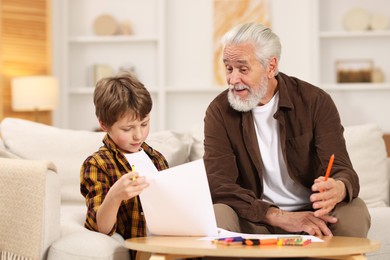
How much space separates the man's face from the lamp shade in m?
3.52

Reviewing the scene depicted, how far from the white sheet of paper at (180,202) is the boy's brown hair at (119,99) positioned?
32 centimetres

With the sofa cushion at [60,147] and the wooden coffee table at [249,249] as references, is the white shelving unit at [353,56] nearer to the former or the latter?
the sofa cushion at [60,147]

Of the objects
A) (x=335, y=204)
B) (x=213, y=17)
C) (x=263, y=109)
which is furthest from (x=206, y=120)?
(x=213, y=17)

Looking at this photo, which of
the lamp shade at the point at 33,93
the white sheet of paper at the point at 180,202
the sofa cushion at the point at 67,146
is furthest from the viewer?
the lamp shade at the point at 33,93

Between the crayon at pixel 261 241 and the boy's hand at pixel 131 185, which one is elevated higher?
the boy's hand at pixel 131 185

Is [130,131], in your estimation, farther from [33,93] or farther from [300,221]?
[33,93]

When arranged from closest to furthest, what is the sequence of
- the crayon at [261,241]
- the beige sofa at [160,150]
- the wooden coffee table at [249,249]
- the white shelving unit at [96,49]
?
1. the wooden coffee table at [249,249]
2. the crayon at [261,241]
3. the beige sofa at [160,150]
4. the white shelving unit at [96,49]

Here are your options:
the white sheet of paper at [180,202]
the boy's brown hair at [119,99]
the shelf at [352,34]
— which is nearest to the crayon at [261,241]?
the white sheet of paper at [180,202]

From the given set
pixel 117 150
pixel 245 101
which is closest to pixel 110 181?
pixel 117 150

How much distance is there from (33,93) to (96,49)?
1.02 metres

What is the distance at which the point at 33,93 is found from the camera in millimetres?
5965

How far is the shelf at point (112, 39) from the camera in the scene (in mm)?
6617

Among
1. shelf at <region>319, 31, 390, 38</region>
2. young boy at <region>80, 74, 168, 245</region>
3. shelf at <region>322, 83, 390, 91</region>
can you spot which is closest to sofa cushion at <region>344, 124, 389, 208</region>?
young boy at <region>80, 74, 168, 245</region>

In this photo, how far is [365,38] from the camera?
21.5 ft
